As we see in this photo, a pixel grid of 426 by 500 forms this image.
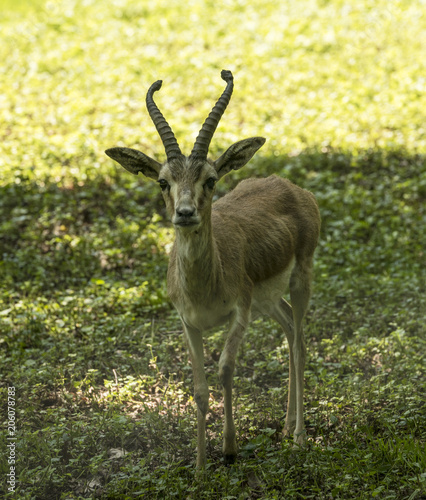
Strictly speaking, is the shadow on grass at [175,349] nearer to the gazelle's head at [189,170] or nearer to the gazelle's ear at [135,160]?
the gazelle's head at [189,170]

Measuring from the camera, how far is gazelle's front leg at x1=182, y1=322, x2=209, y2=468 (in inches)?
209

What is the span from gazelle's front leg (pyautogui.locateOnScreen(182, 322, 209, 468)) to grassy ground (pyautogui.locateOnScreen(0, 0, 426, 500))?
0.48 ft

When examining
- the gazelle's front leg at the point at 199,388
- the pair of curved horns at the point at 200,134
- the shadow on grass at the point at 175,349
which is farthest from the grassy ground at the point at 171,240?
the pair of curved horns at the point at 200,134

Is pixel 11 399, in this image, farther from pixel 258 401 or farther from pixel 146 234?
pixel 146 234

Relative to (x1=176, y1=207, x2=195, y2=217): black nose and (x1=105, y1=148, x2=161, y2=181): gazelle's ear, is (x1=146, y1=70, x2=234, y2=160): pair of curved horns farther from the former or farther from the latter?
(x1=176, y1=207, x2=195, y2=217): black nose

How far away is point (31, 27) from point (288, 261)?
47.0 ft

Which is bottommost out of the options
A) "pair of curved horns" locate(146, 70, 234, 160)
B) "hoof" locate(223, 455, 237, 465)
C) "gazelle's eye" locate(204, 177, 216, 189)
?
"hoof" locate(223, 455, 237, 465)

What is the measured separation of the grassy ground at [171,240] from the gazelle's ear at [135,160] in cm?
196

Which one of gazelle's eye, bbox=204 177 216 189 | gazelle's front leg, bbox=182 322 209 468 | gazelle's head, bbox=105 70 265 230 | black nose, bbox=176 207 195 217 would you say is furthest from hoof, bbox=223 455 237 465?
gazelle's eye, bbox=204 177 216 189

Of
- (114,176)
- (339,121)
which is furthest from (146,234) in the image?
(339,121)

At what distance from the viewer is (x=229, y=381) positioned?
5.34 metres

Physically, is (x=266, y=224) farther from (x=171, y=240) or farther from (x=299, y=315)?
(x=171, y=240)

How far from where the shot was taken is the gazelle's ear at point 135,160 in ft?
18.1

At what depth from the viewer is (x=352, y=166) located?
11.5 m
